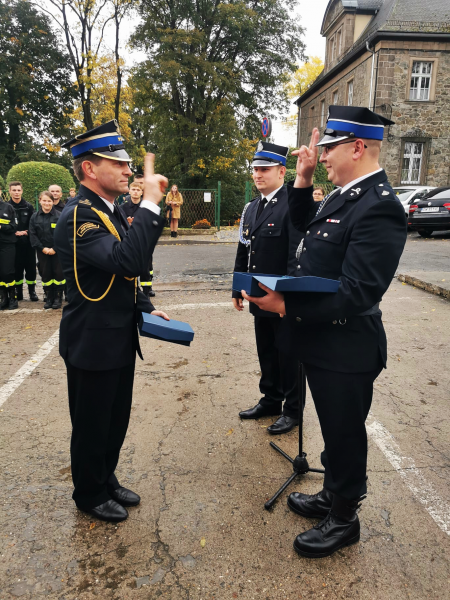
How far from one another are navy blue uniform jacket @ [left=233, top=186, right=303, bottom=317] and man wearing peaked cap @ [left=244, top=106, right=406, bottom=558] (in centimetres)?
116

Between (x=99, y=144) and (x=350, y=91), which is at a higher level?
(x=350, y=91)

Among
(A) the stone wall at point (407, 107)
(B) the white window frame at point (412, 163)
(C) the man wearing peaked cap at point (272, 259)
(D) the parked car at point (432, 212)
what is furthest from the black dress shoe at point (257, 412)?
(B) the white window frame at point (412, 163)

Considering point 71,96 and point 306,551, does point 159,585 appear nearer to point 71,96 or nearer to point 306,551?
point 306,551

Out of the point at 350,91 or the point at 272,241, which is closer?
the point at 272,241

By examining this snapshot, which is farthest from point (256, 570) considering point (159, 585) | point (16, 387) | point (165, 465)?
point (16, 387)

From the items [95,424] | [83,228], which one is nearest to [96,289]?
[83,228]

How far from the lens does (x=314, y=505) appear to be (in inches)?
107

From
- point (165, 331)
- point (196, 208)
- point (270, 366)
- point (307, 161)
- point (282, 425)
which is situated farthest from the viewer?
point (196, 208)

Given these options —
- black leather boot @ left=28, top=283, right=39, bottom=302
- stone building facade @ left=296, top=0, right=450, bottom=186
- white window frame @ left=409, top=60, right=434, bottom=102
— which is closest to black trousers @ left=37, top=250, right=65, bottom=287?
black leather boot @ left=28, top=283, right=39, bottom=302

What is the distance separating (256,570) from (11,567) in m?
1.22

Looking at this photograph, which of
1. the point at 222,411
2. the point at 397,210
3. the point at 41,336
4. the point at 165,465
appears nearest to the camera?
the point at 397,210

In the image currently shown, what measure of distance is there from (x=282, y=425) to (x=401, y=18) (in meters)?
28.2

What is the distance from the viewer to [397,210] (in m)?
2.08

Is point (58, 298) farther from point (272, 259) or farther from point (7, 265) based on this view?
point (272, 259)
